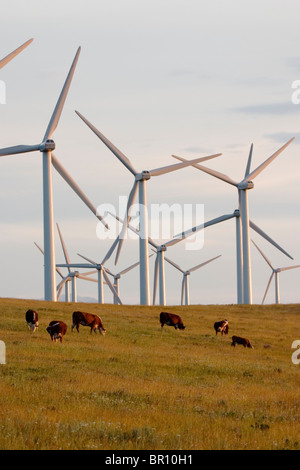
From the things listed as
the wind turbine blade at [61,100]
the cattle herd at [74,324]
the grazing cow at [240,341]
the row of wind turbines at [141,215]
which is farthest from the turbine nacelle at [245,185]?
the grazing cow at [240,341]

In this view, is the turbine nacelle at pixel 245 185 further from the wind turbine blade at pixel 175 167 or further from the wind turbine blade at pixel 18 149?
the wind turbine blade at pixel 18 149

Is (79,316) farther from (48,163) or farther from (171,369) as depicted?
(48,163)

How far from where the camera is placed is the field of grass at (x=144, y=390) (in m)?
14.9

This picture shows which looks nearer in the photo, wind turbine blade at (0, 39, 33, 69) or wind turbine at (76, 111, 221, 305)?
wind turbine blade at (0, 39, 33, 69)

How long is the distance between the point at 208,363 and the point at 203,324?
20.3m

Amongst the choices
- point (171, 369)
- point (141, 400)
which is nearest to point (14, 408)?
point (141, 400)

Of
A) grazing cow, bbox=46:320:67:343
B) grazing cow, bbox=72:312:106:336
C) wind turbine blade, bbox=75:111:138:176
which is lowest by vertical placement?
grazing cow, bbox=46:320:67:343

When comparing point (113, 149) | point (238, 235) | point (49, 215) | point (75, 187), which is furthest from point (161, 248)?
point (49, 215)

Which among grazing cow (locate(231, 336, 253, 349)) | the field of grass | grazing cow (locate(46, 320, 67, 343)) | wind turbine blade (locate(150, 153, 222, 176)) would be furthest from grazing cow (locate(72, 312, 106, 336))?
wind turbine blade (locate(150, 153, 222, 176))

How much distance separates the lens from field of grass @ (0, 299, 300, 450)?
1486 centimetres

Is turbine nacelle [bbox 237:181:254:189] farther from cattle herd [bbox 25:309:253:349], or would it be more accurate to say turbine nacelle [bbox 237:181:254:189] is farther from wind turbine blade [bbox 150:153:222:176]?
cattle herd [bbox 25:309:253:349]

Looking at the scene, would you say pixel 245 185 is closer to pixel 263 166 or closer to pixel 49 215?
pixel 263 166

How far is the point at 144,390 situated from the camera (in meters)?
21.7
